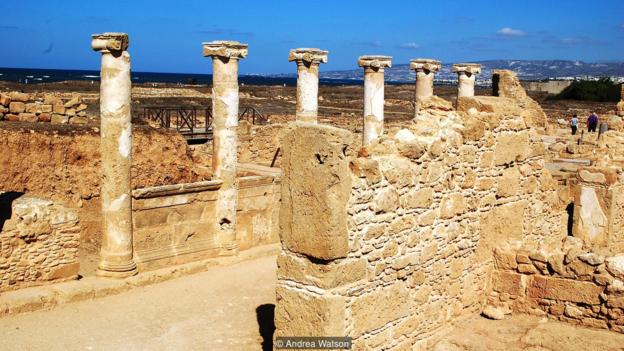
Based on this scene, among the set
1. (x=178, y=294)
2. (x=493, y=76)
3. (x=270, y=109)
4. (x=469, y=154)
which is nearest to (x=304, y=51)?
(x=493, y=76)

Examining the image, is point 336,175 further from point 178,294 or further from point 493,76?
point 493,76

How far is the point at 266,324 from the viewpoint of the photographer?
Result: 9445 mm

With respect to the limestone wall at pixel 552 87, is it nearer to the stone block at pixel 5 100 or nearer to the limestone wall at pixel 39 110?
the limestone wall at pixel 39 110

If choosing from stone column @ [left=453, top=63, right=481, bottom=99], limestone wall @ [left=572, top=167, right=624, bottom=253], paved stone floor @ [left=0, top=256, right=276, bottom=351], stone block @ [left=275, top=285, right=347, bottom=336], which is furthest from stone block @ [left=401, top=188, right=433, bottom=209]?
stone column @ [left=453, top=63, right=481, bottom=99]

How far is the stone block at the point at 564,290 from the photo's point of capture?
317 inches

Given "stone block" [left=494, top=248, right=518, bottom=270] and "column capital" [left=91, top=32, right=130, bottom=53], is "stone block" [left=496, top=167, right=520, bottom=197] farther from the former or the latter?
"column capital" [left=91, top=32, right=130, bottom=53]

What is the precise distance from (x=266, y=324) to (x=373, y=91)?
7.92 meters

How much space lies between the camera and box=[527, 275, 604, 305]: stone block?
805 cm

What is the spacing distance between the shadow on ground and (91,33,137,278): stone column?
7.43ft

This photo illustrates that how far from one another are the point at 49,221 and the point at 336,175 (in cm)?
518

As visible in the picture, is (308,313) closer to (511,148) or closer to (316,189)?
(316,189)

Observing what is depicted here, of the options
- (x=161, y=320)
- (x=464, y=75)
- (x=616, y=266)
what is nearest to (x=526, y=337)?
(x=616, y=266)

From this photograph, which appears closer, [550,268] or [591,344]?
[591,344]

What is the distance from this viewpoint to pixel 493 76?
49.9 feet
